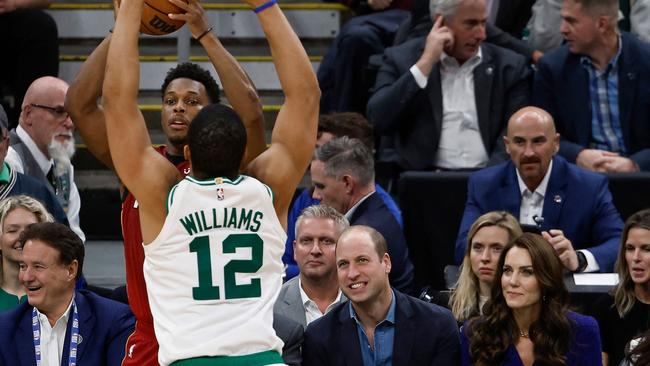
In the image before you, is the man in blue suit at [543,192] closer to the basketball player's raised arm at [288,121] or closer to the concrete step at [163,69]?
the basketball player's raised arm at [288,121]

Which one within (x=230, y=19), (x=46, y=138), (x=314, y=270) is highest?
(x=230, y=19)

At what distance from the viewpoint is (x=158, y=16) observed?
5066mm

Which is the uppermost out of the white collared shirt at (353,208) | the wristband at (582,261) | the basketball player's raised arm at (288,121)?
the basketball player's raised arm at (288,121)

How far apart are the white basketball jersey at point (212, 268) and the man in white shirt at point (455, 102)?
3.88m

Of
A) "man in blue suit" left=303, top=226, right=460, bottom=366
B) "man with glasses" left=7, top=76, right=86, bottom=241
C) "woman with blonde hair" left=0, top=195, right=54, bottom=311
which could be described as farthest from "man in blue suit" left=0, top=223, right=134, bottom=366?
"man with glasses" left=7, top=76, right=86, bottom=241

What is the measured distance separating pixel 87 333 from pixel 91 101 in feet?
4.53

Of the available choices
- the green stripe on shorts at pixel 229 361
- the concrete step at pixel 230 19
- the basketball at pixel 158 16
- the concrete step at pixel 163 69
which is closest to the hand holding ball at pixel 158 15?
the basketball at pixel 158 16

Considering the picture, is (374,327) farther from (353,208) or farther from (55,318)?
(353,208)

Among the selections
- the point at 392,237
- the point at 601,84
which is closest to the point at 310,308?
the point at 392,237

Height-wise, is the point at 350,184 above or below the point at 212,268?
below

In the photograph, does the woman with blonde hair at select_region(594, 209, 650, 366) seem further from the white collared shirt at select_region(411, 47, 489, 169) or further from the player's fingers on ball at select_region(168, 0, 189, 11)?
the player's fingers on ball at select_region(168, 0, 189, 11)

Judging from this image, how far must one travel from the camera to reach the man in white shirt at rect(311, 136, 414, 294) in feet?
24.2

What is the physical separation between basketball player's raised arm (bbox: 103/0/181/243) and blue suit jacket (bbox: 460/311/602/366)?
1.81 meters

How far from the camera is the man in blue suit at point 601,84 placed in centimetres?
831
